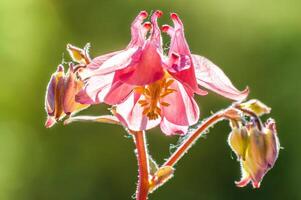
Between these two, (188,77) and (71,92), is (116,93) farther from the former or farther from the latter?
(188,77)

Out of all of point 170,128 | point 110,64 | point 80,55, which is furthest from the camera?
point 170,128

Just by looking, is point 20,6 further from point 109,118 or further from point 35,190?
point 109,118

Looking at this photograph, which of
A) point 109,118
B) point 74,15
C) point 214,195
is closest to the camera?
point 109,118

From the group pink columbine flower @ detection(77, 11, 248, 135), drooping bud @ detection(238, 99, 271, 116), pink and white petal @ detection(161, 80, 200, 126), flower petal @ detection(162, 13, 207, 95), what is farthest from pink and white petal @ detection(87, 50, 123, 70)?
drooping bud @ detection(238, 99, 271, 116)

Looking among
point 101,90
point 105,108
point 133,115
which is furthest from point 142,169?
point 105,108

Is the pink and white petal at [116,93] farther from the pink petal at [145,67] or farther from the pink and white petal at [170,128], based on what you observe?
the pink and white petal at [170,128]

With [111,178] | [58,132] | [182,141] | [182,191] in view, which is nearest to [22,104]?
[58,132]
